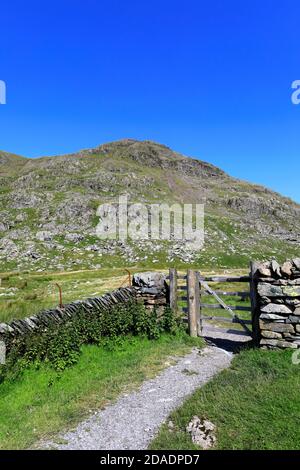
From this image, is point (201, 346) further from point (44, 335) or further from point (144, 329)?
point (44, 335)

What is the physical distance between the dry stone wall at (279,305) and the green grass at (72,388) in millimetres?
3094

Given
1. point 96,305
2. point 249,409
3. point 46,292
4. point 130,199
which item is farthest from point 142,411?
point 130,199

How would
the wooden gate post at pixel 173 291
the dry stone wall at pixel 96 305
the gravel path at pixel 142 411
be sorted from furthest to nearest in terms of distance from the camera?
the wooden gate post at pixel 173 291 < the dry stone wall at pixel 96 305 < the gravel path at pixel 142 411

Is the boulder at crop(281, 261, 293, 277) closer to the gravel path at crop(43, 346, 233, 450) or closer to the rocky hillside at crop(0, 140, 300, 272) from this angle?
the gravel path at crop(43, 346, 233, 450)

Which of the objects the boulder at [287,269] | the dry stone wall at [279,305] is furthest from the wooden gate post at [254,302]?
the boulder at [287,269]

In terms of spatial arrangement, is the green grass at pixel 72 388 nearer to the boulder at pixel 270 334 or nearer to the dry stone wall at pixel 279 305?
the boulder at pixel 270 334

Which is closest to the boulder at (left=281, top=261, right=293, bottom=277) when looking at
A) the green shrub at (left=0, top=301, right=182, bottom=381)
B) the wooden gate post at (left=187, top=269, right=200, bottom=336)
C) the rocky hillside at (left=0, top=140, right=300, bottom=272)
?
the wooden gate post at (left=187, top=269, right=200, bottom=336)

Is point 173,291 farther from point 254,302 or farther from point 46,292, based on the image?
point 46,292

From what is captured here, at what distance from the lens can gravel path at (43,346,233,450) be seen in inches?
268

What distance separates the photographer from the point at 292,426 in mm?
6828

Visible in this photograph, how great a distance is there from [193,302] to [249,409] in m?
6.32

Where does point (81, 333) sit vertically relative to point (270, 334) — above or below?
below

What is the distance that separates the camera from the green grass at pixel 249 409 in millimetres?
6523

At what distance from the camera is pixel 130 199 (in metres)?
93.5
